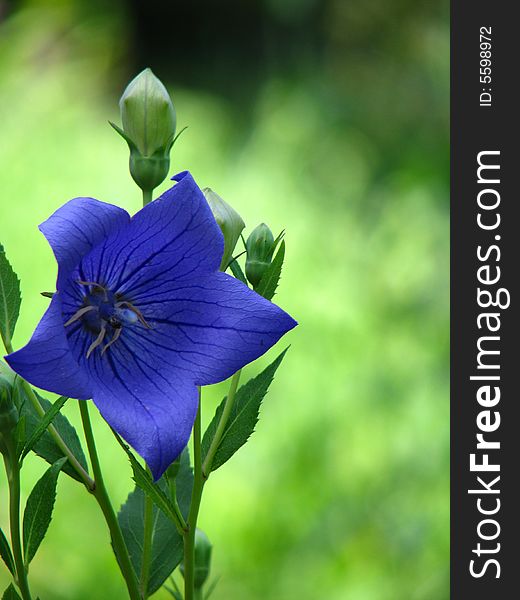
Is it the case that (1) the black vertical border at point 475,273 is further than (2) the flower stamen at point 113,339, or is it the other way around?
(1) the black vertical border at point 475,273

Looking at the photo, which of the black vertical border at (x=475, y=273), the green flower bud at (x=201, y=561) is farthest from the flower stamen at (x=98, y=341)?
the black vertical border at (x=475, y=273)

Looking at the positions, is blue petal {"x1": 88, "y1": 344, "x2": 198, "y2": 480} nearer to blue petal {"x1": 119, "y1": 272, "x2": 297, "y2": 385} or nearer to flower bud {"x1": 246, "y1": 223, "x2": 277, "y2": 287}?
blue petal {"x1": 119, "y1": 272, "x2": 297, "y2": 385}

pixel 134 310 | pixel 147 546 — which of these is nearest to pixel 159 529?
pixel 147 546

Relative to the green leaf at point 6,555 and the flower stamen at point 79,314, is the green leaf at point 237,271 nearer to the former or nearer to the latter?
the flower stamen at point 79,314

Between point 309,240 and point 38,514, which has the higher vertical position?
point 309,240

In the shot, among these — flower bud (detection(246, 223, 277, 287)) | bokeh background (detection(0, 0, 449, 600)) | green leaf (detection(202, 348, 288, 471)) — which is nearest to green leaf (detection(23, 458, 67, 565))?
green leaf (detection(202, 348, 288, 471))

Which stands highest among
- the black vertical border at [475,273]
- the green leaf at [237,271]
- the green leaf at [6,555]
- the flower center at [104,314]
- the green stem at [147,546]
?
the black vertical border at [475,273]

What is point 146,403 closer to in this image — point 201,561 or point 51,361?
point 51,361
